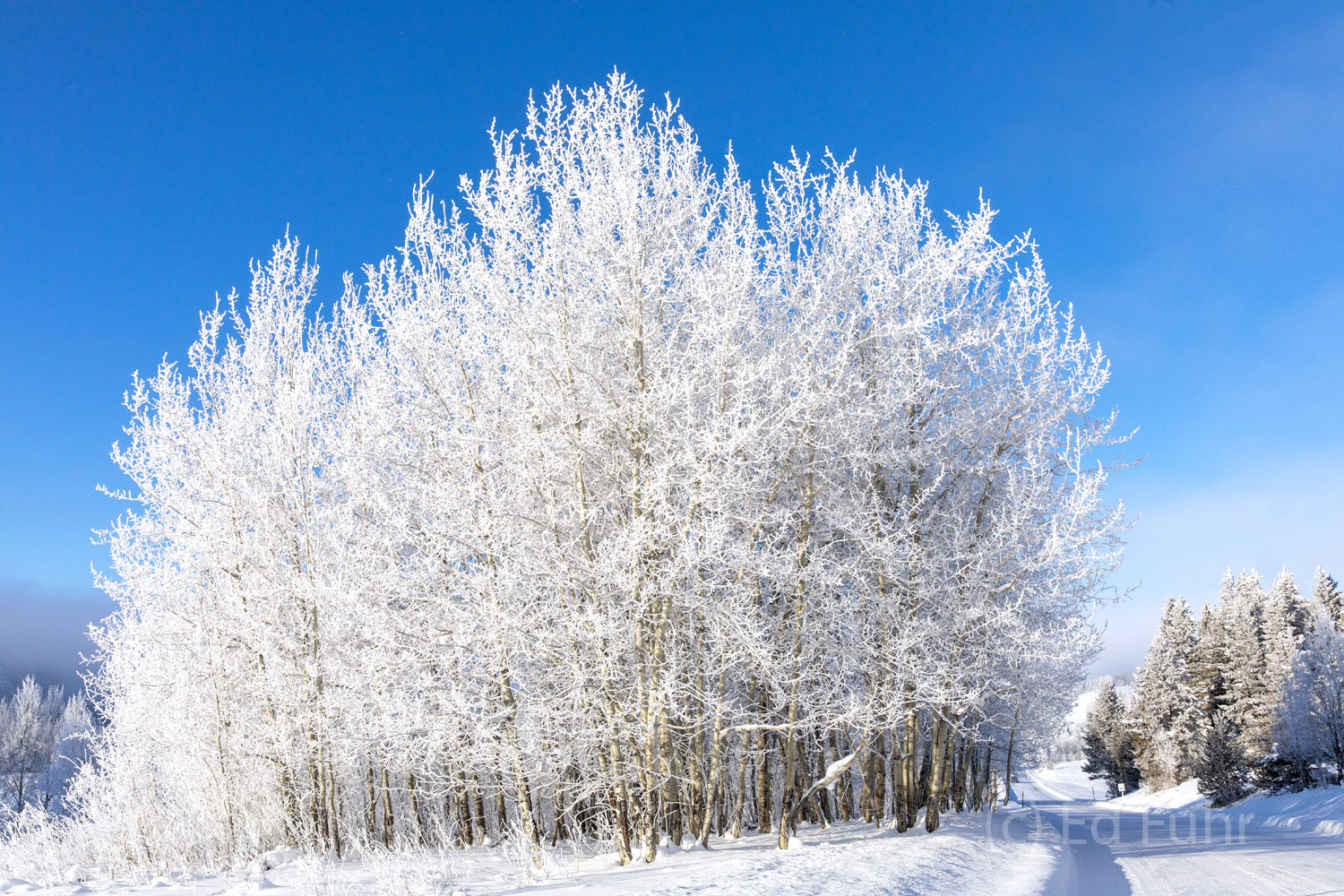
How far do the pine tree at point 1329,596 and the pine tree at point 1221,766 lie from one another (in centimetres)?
1484

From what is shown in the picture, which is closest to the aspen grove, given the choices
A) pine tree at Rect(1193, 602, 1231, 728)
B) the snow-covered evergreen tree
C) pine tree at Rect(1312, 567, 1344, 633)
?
the snow-covered evergreen tree

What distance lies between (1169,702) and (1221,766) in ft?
36.1

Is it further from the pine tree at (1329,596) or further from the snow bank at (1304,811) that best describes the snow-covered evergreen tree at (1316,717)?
the pine tree at (1329,596)

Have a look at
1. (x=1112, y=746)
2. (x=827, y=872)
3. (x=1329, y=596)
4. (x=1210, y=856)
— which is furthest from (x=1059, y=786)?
(x=827, y=872)

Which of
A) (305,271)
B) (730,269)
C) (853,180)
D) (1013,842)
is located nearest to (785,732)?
(1013,842)

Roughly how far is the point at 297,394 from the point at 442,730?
5982 millimetres

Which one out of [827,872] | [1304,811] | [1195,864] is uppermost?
[827,872]

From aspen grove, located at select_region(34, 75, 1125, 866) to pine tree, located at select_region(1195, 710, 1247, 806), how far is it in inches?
1072

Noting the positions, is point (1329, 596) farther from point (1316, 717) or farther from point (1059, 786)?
point (1059, 786)

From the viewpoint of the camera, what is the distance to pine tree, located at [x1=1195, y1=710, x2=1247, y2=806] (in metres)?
32.4

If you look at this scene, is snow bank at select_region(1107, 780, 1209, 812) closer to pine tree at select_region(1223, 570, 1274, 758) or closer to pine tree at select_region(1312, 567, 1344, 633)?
pine tree at select_region(1223, 570, 1274, 758)

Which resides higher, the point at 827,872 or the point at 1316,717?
the point at 827,872

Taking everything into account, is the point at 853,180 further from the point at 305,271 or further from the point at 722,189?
the point at 305,271

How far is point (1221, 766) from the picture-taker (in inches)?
1270
